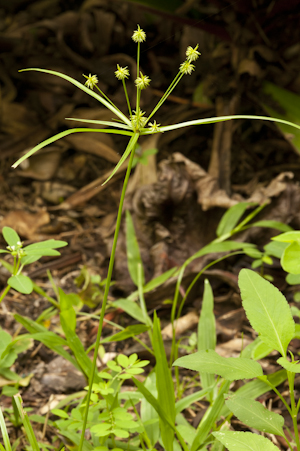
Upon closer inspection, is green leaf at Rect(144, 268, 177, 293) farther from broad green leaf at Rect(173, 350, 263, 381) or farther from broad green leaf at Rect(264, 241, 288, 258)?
broad green leaf at Rect(173, 350, 263, 381)

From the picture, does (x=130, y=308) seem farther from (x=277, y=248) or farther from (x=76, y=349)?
(x=277, y=248)

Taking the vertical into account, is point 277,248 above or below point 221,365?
above

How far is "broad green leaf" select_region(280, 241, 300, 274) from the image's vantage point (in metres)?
0.78

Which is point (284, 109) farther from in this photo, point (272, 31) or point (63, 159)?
point (63, 159)

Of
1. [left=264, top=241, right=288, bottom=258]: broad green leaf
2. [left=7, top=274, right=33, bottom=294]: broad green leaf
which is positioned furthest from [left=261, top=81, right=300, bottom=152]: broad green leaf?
[left=7, top=274, right=33, bottom=294]: broad green leaf

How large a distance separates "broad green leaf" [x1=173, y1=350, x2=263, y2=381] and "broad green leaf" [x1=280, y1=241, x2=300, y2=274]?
0.21 m

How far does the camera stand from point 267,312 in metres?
0.77

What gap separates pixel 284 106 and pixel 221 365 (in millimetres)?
1584


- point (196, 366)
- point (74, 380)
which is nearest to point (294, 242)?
point (196, 366)

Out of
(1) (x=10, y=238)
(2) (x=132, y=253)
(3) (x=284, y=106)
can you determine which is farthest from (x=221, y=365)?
(3) (x=284, y=106)

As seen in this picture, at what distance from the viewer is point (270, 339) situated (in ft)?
2.45

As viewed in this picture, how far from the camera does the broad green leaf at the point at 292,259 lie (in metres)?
0.78

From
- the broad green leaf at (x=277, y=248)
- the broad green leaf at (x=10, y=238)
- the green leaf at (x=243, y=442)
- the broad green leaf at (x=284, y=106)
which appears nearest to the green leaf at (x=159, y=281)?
the broad green leaf at (x=277, y=248)

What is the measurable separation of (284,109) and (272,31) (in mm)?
450
